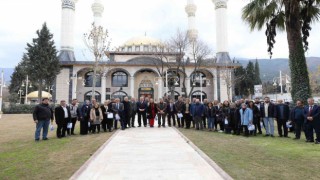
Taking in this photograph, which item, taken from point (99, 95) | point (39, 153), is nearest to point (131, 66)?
point (99, 95)

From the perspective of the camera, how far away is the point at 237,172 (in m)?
5.21

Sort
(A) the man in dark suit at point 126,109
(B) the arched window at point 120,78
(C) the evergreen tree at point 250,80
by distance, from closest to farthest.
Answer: (A) the man in dark suit at point 126,109
(B) the arched window at point 120,78
(C) the evergreen tree at point 250,80

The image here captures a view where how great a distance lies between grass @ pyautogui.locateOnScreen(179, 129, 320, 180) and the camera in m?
5.16

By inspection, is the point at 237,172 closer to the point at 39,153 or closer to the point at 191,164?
the point at 191,164

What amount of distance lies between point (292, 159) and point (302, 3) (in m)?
9.11

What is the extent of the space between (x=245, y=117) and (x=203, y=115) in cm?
241

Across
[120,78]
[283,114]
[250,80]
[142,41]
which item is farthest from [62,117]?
[250,80]

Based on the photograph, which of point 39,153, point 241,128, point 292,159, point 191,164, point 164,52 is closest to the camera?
point 191,164

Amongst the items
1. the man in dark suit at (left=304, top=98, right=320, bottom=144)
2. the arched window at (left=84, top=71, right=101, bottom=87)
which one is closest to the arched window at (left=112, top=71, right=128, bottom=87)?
the arched window at (left=84, top=71, right=101, bottom=87)

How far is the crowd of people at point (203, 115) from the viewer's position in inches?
397

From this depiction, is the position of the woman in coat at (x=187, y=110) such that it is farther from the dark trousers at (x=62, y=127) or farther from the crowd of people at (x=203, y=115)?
the dark trousers at (x=62, y=127)

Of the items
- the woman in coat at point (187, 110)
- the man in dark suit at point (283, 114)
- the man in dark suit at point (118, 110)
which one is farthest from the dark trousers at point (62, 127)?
the man in dark suit at point (283, 114)

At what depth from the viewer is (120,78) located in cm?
4275

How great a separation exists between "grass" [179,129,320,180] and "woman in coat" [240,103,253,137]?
1953 millimetres
